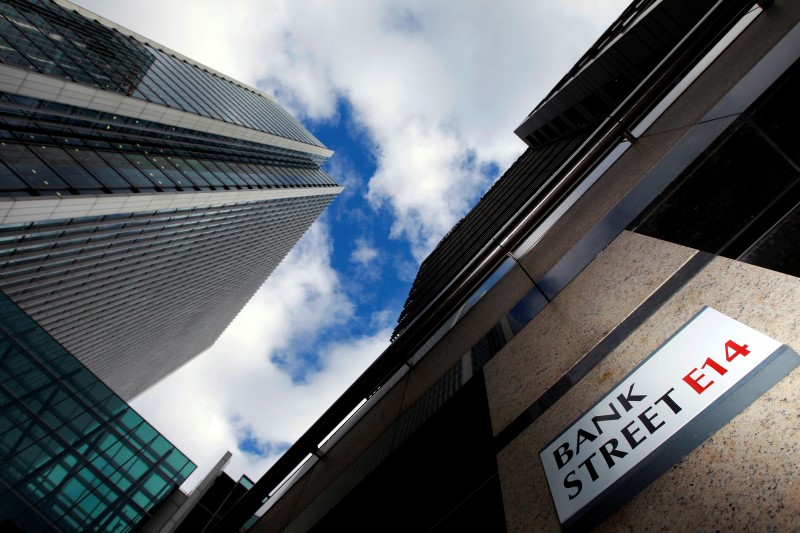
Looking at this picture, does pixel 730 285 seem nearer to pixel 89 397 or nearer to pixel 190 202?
pixel 89 397

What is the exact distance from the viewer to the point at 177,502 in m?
16.1

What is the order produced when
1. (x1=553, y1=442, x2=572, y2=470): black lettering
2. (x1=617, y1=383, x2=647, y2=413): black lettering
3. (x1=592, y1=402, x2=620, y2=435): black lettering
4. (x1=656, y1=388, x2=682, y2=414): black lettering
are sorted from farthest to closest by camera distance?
(x1=553, y1=442, x2=572, y2=470): black lettering < (x1=592, y1=402, x2=620, y2=435): black lettering < (x1=617, y1=383, x2=647, y2=413): black lettering < (x1=656, y1=388, x2=682, y2=414): black lettering

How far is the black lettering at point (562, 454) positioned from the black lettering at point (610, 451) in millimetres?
412

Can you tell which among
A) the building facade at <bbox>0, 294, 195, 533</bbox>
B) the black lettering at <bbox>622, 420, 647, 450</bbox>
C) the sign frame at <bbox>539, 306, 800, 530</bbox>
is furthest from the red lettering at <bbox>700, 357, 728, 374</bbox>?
the building facade at <bbox>0, 294, 195, 533</bbox>

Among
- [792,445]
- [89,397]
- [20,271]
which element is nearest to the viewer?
[792,445]

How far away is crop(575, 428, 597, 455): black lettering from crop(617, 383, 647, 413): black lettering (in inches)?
17.4

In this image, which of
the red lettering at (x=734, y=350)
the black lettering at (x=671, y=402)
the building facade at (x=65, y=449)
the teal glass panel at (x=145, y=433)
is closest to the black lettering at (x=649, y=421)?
the black lettering at (x=671, y=402)

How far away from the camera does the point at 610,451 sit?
163 inches

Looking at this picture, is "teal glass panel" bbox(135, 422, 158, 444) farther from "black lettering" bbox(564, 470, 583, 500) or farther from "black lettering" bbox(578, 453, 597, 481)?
"black lettering" bbox(578, 453, 597, 481)

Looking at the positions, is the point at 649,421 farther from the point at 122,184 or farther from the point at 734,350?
the point at 122,184

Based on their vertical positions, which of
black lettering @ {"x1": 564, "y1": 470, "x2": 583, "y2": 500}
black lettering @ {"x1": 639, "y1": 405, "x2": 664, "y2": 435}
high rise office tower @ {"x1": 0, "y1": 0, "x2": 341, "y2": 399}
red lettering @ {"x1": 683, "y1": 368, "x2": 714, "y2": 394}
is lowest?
black lettering @ {"x1": 564, "y1": 470, "x2": 583, "y2": 500}

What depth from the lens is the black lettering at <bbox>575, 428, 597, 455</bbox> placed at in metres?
4.42

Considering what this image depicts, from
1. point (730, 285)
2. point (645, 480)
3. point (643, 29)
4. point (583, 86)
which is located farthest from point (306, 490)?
point (583, 86)

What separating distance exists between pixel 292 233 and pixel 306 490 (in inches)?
3999
